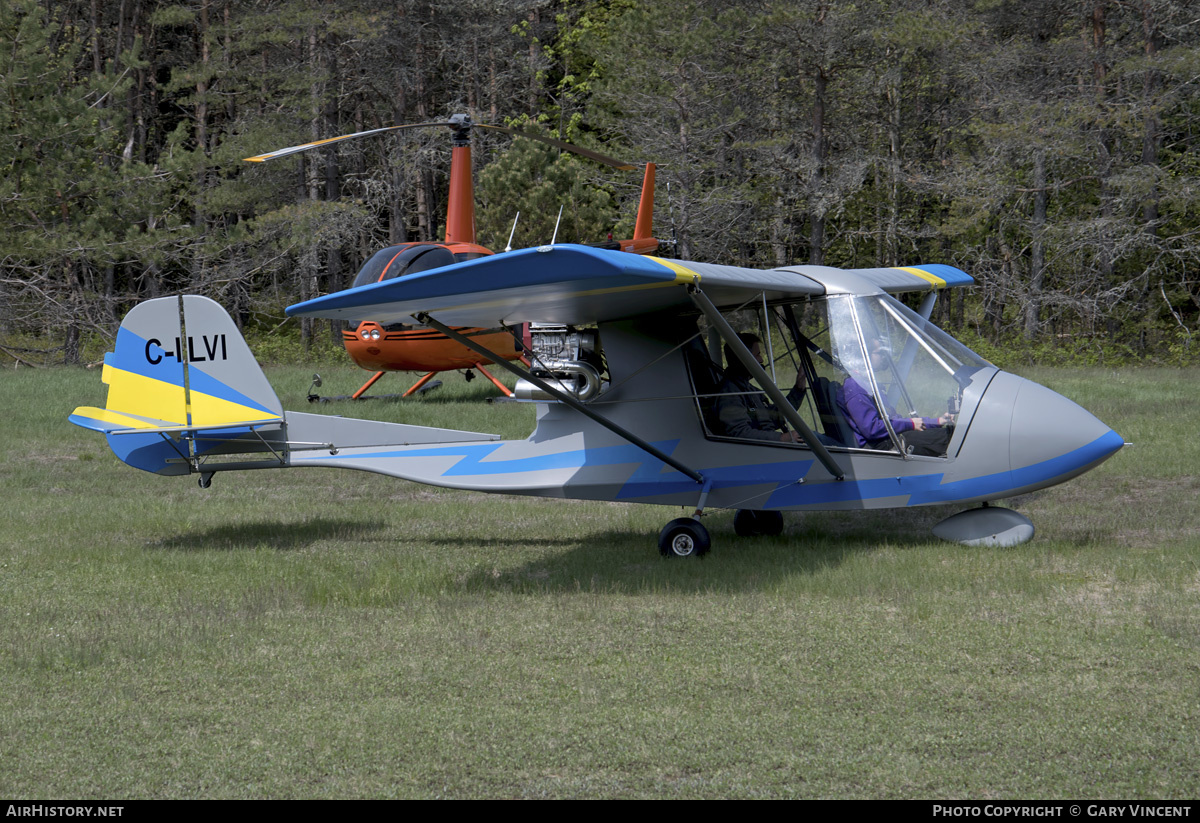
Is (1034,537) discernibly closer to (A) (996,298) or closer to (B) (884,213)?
(A) (996,298)

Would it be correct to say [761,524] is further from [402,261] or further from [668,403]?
[402,261]

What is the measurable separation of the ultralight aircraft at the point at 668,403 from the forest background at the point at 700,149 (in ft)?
51.4

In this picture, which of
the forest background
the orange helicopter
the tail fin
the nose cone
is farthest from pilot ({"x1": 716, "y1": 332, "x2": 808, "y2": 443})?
the forest background

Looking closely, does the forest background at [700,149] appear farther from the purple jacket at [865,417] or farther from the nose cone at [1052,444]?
the nose cone at [1052,444]

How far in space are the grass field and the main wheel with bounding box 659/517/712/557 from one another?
0.65 ft

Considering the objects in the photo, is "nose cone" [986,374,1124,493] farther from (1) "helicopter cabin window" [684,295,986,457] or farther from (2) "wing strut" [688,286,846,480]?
(2) "wing strut" [688,286,846,480]

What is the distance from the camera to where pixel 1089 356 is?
26812 millimetres

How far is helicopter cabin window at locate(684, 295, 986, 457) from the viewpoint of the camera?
7.86m

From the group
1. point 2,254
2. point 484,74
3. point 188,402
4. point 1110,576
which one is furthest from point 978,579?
point 484,74

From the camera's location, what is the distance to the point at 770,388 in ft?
25.0

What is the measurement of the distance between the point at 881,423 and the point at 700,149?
80.8 ft

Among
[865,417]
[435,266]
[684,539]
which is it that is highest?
[435,266]

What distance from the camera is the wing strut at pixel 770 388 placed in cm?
712

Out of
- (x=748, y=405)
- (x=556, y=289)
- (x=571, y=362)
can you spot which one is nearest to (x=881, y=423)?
(x=748, y=405)
